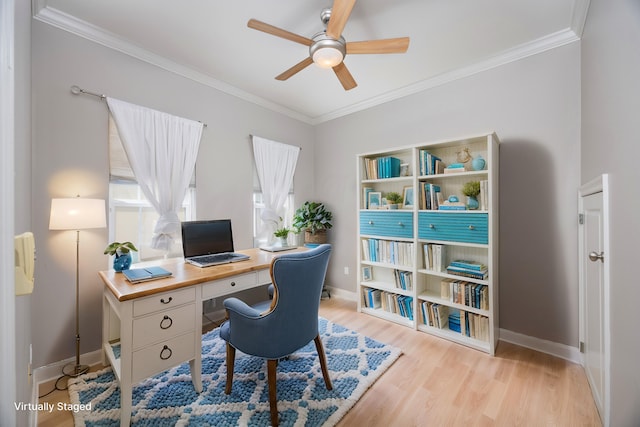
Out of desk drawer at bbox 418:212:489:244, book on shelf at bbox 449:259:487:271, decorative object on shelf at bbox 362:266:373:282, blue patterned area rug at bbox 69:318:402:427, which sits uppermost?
desk drawer at bbox 418:212:489:244

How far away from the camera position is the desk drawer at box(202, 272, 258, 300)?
174 cm

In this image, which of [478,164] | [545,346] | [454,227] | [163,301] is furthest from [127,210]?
[545,346]

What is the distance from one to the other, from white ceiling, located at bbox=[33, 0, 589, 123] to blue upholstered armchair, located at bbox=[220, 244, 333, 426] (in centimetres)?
185

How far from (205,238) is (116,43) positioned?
1836 mm

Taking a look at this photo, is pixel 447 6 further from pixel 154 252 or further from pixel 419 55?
pixel 154 252

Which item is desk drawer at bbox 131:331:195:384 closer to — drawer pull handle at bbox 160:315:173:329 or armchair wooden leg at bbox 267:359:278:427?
drawer pull handle at bbox 160:315:173:329

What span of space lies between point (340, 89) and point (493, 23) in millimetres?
1550

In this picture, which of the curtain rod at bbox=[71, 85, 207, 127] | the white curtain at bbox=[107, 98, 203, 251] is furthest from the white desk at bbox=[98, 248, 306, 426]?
the curtain rod at bbox=[71, 85, 207, 127]

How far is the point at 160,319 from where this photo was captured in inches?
59.8

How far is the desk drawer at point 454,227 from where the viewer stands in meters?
2.24

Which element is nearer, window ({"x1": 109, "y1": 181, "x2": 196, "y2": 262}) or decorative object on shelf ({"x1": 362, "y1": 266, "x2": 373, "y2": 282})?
window ({"x1": 109, "y1": 181, "x2": 196, "y2": 262})

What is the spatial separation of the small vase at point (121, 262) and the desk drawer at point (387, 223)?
2321mm

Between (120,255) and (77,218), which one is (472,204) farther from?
(77,218)

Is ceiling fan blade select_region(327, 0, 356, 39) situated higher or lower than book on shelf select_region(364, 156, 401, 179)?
higher
